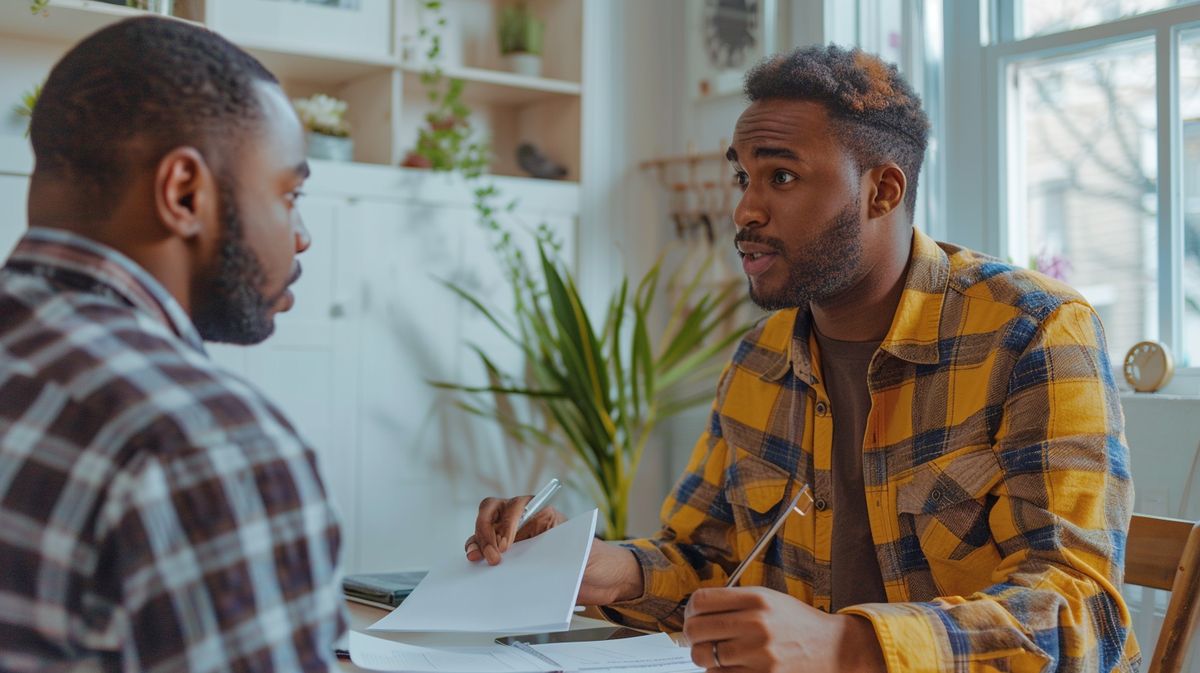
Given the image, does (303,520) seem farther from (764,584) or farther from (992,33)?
(992,33)

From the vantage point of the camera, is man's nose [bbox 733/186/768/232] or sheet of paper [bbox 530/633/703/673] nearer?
sheet of paper [bbox 530/633/703/673]

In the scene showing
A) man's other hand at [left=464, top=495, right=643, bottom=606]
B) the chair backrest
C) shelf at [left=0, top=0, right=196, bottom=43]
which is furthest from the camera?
shelf at [left=0, top=0, right=196, bottom=43]

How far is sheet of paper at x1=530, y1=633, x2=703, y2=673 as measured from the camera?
3.82 ft

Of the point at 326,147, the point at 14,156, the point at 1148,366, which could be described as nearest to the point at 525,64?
the point at 326,147

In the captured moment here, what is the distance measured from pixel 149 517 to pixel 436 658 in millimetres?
603

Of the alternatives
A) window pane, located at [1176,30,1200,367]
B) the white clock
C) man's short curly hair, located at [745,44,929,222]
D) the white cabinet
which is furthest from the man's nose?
the white cabinet

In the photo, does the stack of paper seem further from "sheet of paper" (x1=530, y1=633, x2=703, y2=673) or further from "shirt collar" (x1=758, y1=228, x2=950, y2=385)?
"shirt collar" (x1=758, y1=228, x2=950, y2=385)

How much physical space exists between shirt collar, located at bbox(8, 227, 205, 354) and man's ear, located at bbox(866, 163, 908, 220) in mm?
1093

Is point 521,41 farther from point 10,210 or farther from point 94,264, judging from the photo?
point 94,264

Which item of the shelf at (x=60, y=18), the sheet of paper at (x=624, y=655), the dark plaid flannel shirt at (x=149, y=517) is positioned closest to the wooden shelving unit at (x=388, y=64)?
the shelf at (x=60, y=18)

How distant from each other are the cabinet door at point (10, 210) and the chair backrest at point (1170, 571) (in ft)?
7.89

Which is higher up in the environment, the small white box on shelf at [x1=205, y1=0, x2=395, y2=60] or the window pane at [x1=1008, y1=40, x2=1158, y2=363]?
the small white box on shelf at [x1=205, y1=0, x2=395, y2=60]

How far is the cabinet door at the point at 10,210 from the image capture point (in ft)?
8.88

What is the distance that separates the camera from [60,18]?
2.73 metres
